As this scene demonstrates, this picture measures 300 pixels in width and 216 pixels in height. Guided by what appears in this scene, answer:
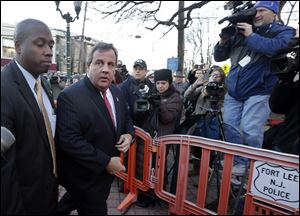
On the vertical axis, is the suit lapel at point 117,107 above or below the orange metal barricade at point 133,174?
above

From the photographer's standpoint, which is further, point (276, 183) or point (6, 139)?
point (276, 183)

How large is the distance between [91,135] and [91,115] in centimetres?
14

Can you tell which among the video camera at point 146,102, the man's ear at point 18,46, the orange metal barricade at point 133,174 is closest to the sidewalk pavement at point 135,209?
the orange metal barricade at point 133,174

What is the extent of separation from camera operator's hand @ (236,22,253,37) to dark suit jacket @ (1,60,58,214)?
190cm

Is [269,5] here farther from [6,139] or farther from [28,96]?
[6,139]

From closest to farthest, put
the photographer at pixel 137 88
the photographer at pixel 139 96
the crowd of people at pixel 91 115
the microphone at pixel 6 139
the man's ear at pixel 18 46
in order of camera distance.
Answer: the microphone at pixel 6 139 < the crowd of people at pixel 91 115 < the man's ear at pixel 18 46 < the photographer at pixel 139 96 < the photographer at pixel 137 88

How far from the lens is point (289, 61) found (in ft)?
5.70

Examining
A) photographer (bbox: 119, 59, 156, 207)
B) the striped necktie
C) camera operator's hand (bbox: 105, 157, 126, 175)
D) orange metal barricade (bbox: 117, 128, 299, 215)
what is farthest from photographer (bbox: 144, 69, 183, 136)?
the striped necktie

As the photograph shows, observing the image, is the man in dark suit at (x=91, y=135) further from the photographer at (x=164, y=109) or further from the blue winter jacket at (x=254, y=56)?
the blue winter jacket at (x=254, y=56)

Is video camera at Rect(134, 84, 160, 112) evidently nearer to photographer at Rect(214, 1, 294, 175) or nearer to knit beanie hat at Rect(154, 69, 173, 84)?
knit beanie hat at Rect(154, 69, 173, 84)

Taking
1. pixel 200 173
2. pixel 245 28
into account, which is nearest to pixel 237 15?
pixel 245 28

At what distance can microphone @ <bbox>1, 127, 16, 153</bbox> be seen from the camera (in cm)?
136

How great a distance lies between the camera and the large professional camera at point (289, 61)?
1.70 meters

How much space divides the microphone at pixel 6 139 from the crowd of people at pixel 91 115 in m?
0.05
